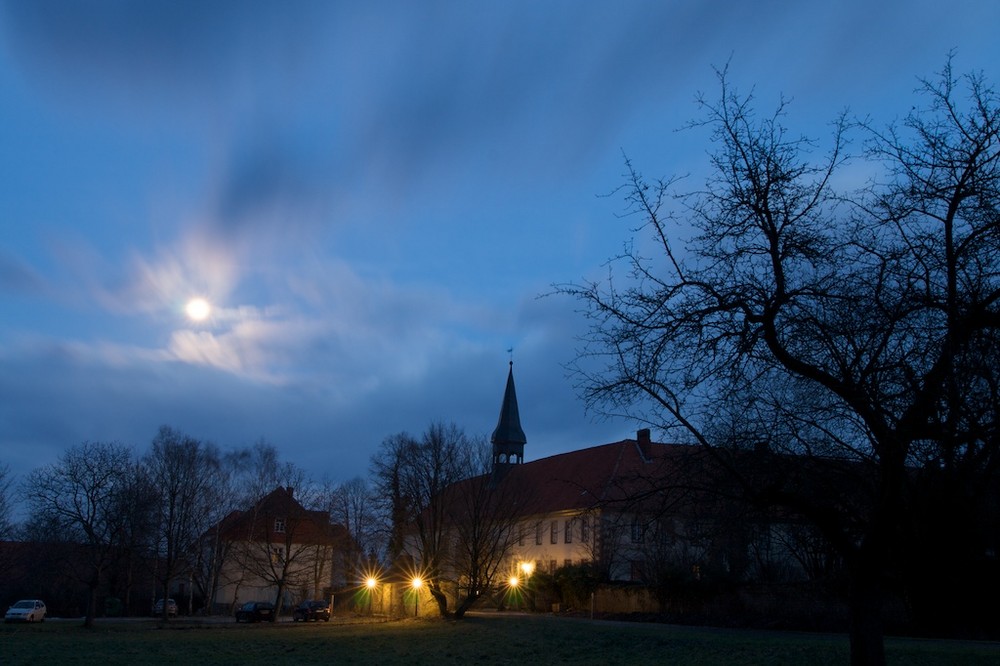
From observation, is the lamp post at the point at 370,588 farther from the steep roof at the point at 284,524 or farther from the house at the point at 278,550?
the steep roof at the point at 284,524

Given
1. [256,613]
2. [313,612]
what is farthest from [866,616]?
[256,613]

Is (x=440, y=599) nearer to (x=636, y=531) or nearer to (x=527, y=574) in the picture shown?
(x=527, y=574)

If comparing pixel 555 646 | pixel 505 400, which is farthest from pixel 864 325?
A: pixel 505 400

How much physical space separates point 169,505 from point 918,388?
55.2 meters

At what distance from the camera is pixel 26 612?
52.0 metres

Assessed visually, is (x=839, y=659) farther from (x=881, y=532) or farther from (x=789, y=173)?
(x=789, y=173)

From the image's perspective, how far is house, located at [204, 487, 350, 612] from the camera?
2258 inches

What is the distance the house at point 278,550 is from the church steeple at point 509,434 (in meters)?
16.7

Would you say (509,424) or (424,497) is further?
(509,424)

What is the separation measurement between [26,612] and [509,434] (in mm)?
38005

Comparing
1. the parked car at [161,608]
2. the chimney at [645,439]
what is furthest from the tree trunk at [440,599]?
the chimney at [645,439]

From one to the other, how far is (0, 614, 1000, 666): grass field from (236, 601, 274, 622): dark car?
15310mm

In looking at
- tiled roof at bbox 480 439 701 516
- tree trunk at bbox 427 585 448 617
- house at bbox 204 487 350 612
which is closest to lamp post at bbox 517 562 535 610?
tiled roof at bbox 480 439 701 516

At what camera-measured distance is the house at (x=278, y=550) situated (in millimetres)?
57344
